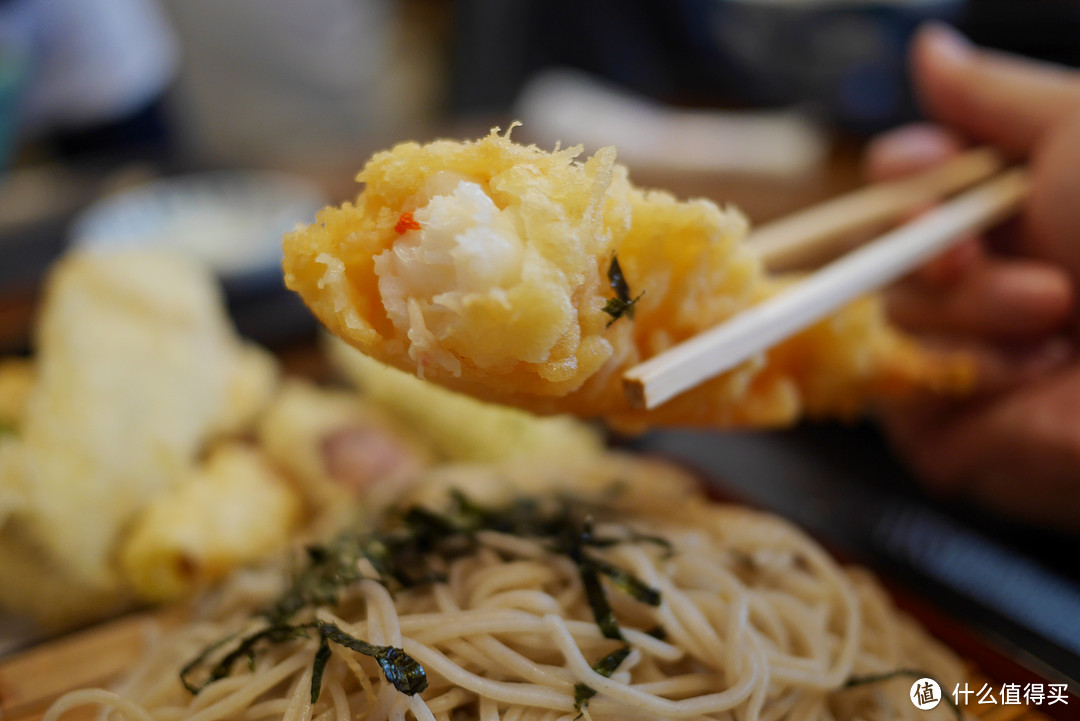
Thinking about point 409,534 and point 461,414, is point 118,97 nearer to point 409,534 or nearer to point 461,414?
point 461,414

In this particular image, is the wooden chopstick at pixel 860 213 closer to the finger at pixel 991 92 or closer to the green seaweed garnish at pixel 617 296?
the finger at pixel 991 92

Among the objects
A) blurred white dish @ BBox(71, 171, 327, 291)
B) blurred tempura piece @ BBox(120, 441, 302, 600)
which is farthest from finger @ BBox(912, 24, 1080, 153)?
blurred white dish @ BBox(71, 171, 327, 291)

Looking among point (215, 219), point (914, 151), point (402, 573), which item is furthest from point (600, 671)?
point (215, 219)

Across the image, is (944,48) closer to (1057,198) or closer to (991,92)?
(991,92)

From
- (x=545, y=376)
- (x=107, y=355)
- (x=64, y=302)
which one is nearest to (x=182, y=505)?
(x=107, y=355)

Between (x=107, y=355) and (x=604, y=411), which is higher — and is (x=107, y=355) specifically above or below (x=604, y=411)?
below

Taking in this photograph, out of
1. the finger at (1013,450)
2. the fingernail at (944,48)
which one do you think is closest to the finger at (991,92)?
the fingernail at (944,48)

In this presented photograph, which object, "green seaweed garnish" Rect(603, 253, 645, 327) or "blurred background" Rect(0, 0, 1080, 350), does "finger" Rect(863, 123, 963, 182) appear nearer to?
"blurred background" Rect(0, 0, 1080, 350)
